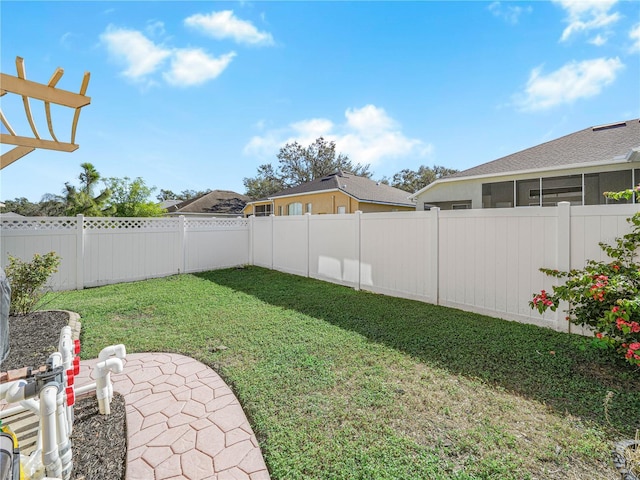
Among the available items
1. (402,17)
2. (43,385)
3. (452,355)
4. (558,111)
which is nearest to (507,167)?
(558,111)

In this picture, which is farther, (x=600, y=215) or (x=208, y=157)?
(x=208, y=157)

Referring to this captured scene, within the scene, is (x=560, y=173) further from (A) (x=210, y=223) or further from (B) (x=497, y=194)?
(A) (x=210, y=223)

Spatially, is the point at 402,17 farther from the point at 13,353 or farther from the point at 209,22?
the point at 13,353

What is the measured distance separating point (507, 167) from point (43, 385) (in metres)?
12.3

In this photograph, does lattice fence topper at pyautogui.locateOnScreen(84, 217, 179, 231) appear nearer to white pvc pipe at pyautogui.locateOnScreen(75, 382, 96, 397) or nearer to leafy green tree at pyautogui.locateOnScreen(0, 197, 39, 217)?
white pvc pipe at pyautogui.locateOnScreen(75, 382, 96, 397)

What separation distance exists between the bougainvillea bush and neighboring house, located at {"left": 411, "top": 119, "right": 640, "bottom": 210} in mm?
5230

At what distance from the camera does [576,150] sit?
9453 millimetres

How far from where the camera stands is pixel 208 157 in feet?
61.9

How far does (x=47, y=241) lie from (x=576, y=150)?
15.2 metres

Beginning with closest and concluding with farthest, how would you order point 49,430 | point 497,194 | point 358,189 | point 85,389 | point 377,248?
point 49,430, point 85,389, point 377,248, point 497,194, point 358,189

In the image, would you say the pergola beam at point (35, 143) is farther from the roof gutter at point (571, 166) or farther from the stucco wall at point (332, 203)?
the stucco wall at point (332, 203)

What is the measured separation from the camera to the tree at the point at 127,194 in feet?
62.1

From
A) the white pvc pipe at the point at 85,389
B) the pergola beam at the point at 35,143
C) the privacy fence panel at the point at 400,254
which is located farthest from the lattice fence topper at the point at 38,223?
the privacy fence panel at the point at 400,254

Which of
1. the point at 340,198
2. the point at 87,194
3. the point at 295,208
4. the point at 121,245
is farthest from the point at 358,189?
the point at 87,194
